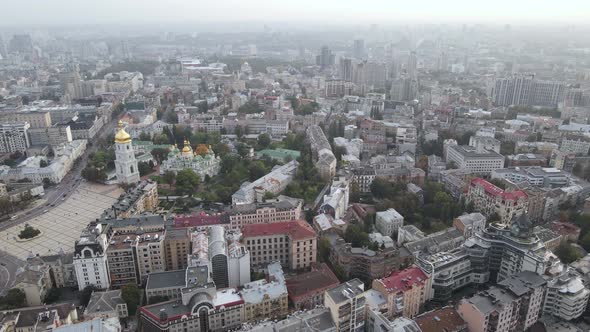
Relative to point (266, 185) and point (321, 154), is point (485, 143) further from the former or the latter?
point (266, 185)

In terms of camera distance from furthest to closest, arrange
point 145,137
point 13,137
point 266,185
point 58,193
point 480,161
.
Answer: point 145,137 → point 13,137 → point 480,161 → point 58,193 → point 266,185

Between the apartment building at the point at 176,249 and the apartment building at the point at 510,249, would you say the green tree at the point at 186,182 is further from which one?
the apartment building at the point at 510,249

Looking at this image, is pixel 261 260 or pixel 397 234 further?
→ pixel 397 234

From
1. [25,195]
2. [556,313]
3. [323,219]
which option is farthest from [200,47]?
[556,313]

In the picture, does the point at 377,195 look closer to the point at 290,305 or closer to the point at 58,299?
the point at 290,305

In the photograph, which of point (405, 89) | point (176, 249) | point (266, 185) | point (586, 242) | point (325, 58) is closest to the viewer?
point (176, 249)

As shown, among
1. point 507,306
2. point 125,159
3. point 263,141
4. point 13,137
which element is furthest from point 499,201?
point 13,137
